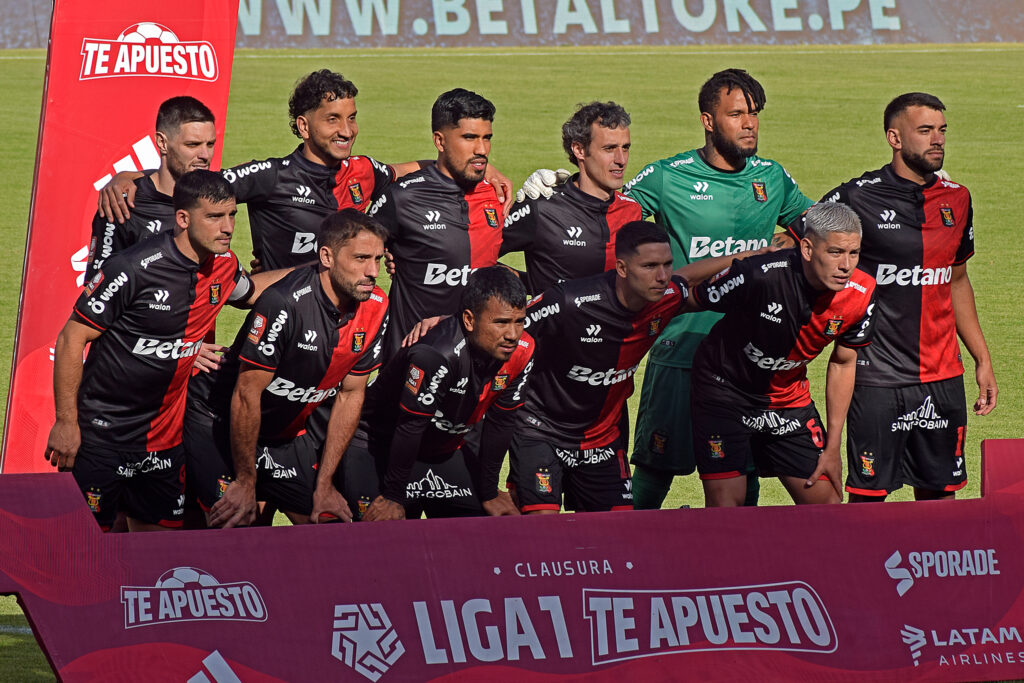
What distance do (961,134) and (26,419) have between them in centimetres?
1786

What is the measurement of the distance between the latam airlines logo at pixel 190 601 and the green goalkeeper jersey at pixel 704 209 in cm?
321

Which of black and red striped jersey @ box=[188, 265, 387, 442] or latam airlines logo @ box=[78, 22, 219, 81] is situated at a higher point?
latam airlines logo @ box=[78, 22, 219, 81]

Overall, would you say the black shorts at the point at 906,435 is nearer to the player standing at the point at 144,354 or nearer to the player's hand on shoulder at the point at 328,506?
the player's hand on shoulder at the point at 328,506

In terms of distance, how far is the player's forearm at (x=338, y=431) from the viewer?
6266mm

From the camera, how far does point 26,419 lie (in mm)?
8211

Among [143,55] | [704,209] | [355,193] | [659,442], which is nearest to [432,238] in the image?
[355,193]

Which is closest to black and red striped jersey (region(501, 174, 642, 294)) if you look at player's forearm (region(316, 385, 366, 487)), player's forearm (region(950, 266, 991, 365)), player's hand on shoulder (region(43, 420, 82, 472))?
player's forearm (region(316, 385, 366, 487))

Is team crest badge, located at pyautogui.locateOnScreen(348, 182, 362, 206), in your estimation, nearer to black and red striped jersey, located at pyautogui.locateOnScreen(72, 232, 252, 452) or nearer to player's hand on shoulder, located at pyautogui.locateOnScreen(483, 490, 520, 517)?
black and red striped jersey, located at pyautogui.locateOnScreen(72, 232, 252, 452)

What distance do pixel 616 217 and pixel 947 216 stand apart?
173 centimetres

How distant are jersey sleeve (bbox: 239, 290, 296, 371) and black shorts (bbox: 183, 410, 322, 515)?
Result: 54cm

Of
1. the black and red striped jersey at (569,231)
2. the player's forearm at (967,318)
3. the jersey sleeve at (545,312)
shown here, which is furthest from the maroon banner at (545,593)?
the black and red striped jersey at (569,231)

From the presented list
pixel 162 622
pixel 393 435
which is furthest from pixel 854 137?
pixel 162 622

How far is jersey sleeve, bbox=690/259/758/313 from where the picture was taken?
21.9ft

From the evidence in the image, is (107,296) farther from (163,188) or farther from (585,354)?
(585,354)
